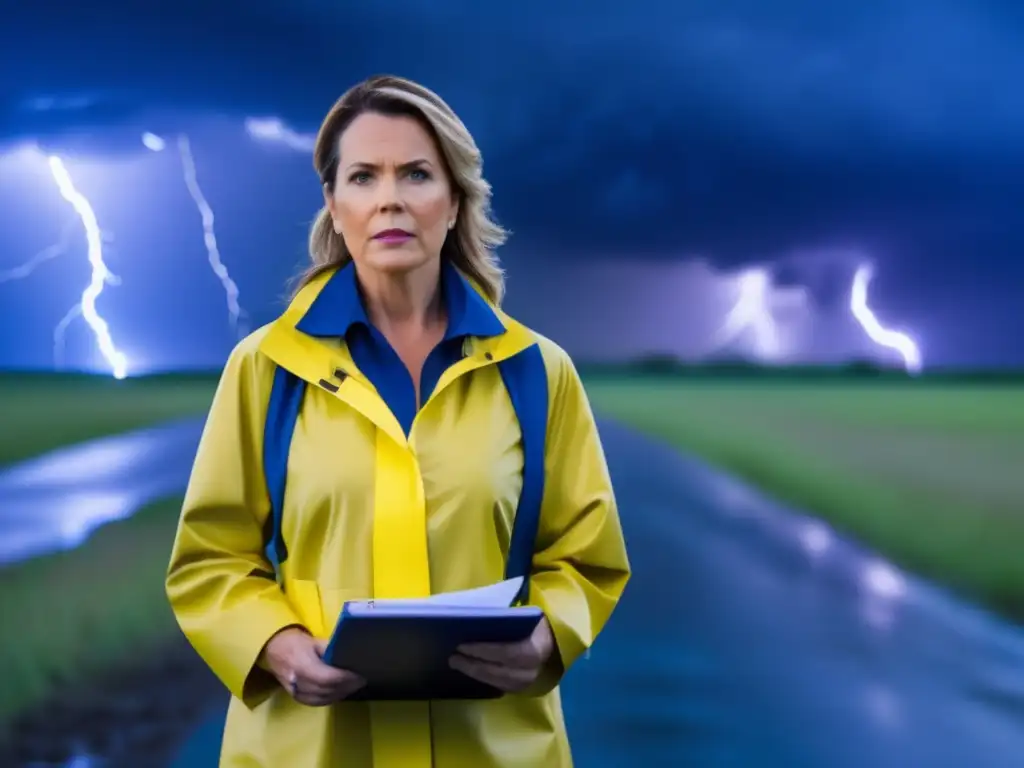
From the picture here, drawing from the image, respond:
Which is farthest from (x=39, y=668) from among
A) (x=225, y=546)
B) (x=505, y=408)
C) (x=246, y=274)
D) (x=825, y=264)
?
(x=825, y=264)

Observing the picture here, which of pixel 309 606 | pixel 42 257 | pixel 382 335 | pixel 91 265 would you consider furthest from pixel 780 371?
pixel 309 606

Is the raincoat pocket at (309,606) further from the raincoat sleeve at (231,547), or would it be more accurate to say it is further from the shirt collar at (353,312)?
the shirt collar at (353,312)

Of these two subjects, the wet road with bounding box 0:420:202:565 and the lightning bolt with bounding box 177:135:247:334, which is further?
the lightning bolt with bounding box 177:135:247:334

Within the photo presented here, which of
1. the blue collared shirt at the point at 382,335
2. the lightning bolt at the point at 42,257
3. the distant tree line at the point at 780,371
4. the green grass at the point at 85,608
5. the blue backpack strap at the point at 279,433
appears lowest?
the green grass at the point at 85,608

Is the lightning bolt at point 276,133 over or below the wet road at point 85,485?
over

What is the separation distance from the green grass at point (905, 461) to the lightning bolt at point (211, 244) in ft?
3.06

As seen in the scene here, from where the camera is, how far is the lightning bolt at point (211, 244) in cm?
262

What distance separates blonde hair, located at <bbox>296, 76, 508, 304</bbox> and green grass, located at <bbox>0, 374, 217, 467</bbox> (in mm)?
1538

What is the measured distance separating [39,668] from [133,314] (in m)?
0.85

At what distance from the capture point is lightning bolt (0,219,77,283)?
8.34 ft

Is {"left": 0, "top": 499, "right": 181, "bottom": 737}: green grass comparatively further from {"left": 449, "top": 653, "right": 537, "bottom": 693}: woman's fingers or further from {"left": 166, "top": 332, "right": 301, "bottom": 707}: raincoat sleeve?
{"left": 449, "top": 653, "right": 537, "bottom": 693}: woman's fingers

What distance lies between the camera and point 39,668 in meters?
2.37

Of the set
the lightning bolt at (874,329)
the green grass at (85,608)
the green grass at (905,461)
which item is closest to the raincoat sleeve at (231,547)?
the green grass at (85,608)

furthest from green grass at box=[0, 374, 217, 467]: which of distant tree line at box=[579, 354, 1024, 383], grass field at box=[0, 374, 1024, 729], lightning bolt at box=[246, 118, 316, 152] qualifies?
distant tree line at box=[579, 354, 1024, 383]
